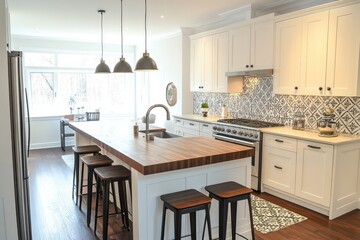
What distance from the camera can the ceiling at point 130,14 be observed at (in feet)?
14.4

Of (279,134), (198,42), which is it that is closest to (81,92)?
(198,42)

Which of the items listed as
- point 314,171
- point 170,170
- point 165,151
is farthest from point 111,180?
point 314,171

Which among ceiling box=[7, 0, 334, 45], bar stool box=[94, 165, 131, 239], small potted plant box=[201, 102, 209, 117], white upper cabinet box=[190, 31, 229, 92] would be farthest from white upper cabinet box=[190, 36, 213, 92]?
bar stool box=[94, 165, 131, 239]

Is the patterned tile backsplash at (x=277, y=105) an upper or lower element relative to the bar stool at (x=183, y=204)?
upper

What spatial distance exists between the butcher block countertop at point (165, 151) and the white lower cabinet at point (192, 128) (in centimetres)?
189

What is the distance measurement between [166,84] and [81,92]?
256 cm

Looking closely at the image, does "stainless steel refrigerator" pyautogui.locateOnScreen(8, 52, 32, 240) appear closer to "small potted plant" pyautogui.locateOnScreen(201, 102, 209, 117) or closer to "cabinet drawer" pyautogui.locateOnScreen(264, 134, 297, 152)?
"cabinet drawer" pyautogui.locateOnScreen(264, 134, 297, 152)

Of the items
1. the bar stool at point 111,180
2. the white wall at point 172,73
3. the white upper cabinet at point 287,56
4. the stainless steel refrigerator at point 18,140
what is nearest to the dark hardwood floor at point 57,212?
the bar stool at point 111,180

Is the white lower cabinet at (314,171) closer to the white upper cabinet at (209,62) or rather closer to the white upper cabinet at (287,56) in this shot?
the white upper cabinet at (287,56)

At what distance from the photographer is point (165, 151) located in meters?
2.74

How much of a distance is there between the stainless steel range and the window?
15.3 ft

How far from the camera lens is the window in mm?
7574

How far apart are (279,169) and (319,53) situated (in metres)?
1.56

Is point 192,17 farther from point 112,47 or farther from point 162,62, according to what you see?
point 112,47
